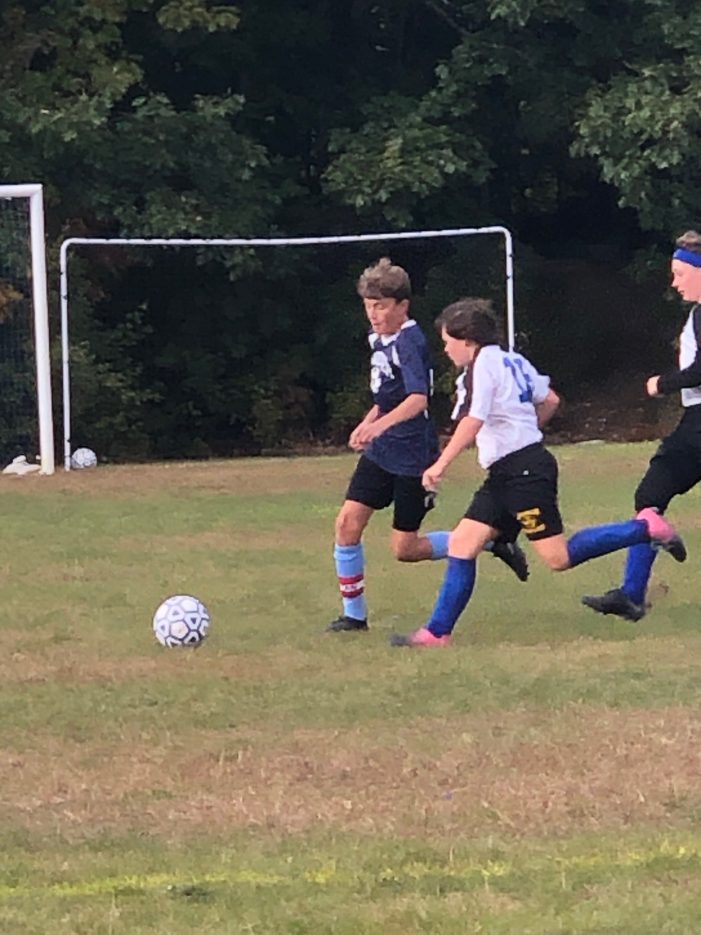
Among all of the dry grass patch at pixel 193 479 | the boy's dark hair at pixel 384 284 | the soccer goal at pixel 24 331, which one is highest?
the boy's dark hair at pixel 384 284

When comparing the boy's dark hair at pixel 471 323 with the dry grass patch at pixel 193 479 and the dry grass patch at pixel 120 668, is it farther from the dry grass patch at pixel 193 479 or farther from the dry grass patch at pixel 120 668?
the dry grass patch at pixel 193 479

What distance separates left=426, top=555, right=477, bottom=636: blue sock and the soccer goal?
8.73 metres

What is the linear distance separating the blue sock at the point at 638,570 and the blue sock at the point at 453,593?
0.92 meters

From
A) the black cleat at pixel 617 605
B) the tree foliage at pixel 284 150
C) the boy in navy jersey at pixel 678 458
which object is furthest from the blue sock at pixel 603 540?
the tree foliage at pixel 284 150

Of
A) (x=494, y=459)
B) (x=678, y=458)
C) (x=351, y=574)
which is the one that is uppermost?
(x=494, y=459)

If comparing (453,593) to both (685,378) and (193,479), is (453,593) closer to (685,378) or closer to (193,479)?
(685,378)

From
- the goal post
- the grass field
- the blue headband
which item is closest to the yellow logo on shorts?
the grass field

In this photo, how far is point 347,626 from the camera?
7.70m

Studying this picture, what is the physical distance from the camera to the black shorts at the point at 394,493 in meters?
7.54

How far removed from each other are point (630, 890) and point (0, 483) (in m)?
11.0

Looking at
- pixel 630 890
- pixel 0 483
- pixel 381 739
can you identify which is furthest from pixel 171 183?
pixel 630 890

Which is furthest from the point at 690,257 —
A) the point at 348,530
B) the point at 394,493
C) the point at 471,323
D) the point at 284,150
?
the point at 284,150

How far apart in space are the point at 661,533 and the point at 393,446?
120 cm

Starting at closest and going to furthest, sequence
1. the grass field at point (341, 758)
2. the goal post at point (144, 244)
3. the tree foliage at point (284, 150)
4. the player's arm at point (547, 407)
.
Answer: the grass field at point (341, 758), the player's arm at point (547, 407), the goal post at point (144, 244), the tree foliage at point (284, 150)
